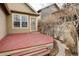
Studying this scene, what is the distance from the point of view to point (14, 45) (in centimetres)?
196

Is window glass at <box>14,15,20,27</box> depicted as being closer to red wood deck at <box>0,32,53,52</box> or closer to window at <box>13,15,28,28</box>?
window at <box>13,15,28,28</box>

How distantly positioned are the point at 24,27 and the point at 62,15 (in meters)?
0.53

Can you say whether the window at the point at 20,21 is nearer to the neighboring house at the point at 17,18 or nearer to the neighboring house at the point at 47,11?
the neighboring house at the point at 17,18

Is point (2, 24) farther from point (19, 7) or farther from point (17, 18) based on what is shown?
point (19, 7)

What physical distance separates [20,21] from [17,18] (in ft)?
A: 0.19

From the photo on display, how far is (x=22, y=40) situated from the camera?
2014 millimetres

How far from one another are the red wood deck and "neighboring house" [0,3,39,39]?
6cm

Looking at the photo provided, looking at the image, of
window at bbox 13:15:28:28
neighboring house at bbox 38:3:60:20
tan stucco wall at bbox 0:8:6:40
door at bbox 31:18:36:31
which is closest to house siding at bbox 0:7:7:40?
tan stucco wall at bbox 0:8:6:40

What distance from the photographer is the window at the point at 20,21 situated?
199 cm

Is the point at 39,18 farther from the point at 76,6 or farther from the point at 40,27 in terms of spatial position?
the point at 76,6

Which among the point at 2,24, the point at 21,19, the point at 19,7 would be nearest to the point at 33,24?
the point at 21,19

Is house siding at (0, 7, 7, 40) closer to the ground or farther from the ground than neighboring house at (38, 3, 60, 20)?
closer to the ground

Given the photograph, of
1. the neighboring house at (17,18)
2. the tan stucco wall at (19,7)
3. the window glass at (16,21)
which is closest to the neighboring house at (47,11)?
the neighboring house at (17,18)

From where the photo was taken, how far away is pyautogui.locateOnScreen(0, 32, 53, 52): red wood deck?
6.31ft
